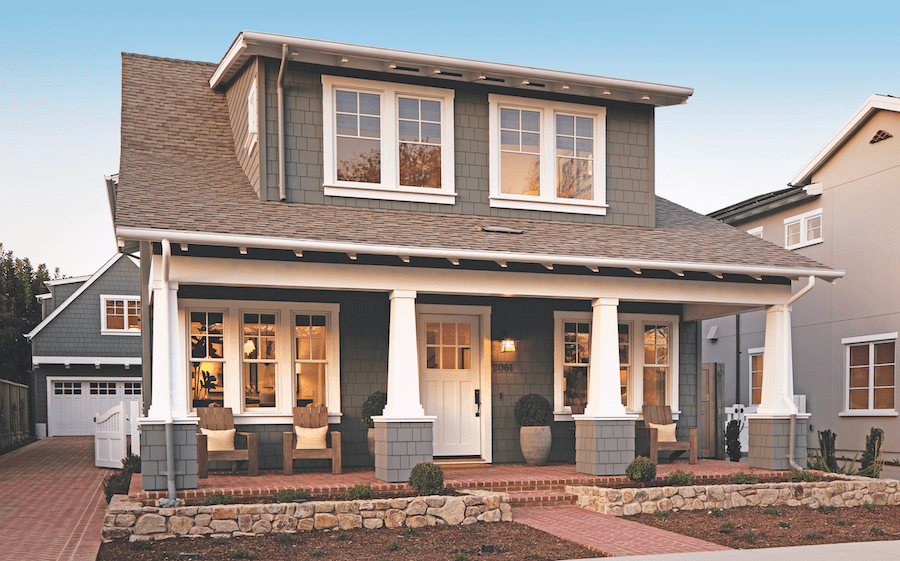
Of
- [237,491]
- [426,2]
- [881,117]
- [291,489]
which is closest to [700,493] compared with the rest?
[291,489]

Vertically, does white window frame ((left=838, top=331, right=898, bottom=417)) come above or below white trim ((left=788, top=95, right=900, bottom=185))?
below

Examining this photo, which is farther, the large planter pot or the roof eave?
the large planter pot

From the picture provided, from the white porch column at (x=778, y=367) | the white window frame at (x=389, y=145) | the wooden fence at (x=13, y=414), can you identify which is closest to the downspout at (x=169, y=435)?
the white window frame at (x=389, y=145)

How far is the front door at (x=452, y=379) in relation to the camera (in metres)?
11.8

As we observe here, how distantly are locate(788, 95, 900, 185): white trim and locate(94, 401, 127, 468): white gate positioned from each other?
14.9 metres

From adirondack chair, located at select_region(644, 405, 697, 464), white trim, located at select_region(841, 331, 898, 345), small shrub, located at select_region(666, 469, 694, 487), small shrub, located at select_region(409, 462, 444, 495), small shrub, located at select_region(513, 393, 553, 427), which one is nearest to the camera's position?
small shrub, located at select_region(409, 462, 444, 495)

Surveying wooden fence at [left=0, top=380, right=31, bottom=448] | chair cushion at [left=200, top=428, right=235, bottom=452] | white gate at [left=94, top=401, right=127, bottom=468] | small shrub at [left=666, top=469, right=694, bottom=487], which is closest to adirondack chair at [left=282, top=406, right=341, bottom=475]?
chair cushion at [left=200, top=428, right=235, bottom=452]

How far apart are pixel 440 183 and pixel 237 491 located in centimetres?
508

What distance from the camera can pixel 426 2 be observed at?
52.5 feet

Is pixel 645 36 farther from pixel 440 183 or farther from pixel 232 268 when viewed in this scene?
pixel 232 268

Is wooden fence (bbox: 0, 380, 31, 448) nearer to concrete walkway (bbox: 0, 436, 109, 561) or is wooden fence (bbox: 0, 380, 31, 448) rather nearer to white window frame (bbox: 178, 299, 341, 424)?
concrete walkway (bbox: 0, 436, 109, 561)

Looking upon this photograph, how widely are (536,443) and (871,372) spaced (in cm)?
797

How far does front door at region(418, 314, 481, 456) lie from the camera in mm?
11750

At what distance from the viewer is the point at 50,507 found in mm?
10133
